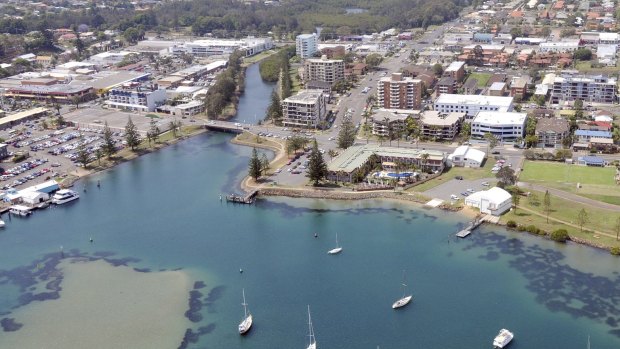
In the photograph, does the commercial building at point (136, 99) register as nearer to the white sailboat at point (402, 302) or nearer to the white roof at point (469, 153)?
the white roof at point (469, 153)

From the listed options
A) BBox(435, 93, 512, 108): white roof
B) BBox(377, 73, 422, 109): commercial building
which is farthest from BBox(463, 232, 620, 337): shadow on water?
BBox(377, 73, 422, 109): commercial building

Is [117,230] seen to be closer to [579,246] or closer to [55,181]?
[55,181]

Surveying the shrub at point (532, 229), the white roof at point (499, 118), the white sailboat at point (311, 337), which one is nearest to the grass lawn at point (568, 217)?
the shrub at point (532, 229)

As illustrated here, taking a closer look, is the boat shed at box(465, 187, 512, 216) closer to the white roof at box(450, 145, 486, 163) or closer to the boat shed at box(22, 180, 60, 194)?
the white roof at box(450, 145, 486, 163)

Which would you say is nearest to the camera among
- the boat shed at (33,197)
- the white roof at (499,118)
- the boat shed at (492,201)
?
the boat shed at (492,201)

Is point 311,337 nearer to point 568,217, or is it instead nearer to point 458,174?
point 568,217

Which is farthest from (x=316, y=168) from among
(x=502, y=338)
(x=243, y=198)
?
(x=502, y=338)

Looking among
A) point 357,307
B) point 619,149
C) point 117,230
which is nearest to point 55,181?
point 117,230
